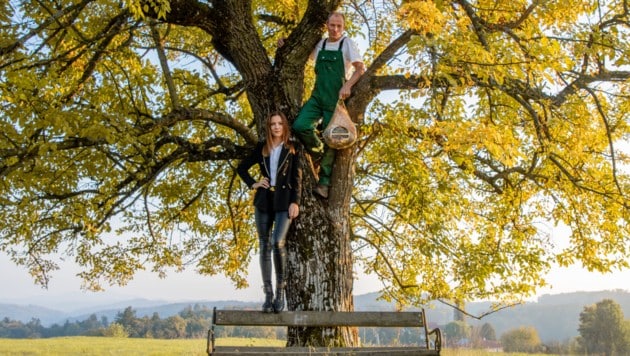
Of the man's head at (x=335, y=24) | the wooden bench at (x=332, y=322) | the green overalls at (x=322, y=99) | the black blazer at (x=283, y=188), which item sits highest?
the man's head at (x=335, y=24)

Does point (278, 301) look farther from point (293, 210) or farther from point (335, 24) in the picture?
point (335, 24)

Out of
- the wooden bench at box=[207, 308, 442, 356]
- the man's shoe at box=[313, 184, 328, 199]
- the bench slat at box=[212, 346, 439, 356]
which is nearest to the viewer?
the bench slat at box=[212, 346, 439, 356]

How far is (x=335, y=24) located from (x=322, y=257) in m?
2.78

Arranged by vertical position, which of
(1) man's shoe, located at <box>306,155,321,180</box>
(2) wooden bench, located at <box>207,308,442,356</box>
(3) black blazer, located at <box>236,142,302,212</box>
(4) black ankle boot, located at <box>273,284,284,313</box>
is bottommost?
(2) wooden bench, located at <box>207,308,442,356</box>

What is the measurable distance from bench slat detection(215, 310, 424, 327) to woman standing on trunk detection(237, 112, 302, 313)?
120mm

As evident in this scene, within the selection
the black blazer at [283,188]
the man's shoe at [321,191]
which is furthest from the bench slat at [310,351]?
the man's shoe at [321,191]

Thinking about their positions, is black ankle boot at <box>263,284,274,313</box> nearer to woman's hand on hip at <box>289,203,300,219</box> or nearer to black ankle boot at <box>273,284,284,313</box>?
black ankle boot at <box>273,284,284,313</box>

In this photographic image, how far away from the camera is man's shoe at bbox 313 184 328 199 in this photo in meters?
7.17

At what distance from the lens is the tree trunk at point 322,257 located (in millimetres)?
6809

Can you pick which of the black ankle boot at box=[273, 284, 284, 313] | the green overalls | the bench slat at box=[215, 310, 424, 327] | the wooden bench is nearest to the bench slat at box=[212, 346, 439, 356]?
the wooden bench

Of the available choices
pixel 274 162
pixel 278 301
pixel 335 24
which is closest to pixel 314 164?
pixel 274 162

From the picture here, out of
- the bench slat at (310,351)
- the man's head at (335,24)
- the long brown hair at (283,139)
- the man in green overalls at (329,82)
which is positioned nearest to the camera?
the bench slat at (310,351)

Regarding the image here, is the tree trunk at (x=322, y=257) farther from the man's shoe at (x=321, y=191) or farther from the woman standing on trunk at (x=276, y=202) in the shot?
the woman standing on trunk at (x=276, y=202)

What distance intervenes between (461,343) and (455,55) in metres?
8.24
